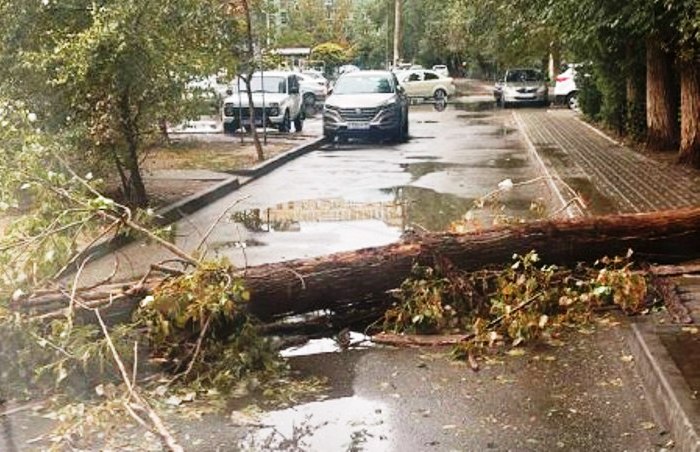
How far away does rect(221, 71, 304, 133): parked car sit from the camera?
2517cm

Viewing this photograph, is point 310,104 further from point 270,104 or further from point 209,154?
point 209,154

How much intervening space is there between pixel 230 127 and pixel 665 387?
2194 centimetres

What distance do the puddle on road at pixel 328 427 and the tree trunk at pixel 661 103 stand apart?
13304 millimetres

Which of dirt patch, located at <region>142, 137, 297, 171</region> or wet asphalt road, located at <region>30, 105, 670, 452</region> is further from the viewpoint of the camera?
dirt patch, located at <region>142, 137, 297, 171</region>

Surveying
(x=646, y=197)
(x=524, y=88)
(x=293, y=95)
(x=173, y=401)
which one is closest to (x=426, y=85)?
(x=524, y=88)

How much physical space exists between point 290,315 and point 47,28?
6901mm

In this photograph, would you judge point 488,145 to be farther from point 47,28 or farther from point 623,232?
point 623,232

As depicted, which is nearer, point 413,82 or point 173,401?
point 173,401

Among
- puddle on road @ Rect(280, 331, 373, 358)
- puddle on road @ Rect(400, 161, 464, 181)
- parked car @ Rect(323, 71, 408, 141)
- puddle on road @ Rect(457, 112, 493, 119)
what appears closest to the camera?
puddle on road @ Rect(280, 331, 373, 358)

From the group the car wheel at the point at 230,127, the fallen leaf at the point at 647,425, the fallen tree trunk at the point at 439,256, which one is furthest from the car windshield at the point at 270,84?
the fallen leaf at the point at 647,425

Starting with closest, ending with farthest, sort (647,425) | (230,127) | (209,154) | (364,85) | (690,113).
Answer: (647,425) < (690,113) < (209,154) < (364,85) < (230,127)

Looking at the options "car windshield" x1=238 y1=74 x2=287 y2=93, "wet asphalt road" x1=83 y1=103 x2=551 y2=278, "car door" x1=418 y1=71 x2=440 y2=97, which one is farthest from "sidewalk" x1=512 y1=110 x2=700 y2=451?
"car door" x1=418 y1=71 x2=440 y2=97

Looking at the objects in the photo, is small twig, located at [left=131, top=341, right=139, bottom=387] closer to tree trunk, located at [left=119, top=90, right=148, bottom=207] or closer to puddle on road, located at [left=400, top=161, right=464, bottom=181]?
tree trunk, located at [left=119, top=90, right=148, bottom=207]

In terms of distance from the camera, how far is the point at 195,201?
12773 mm
